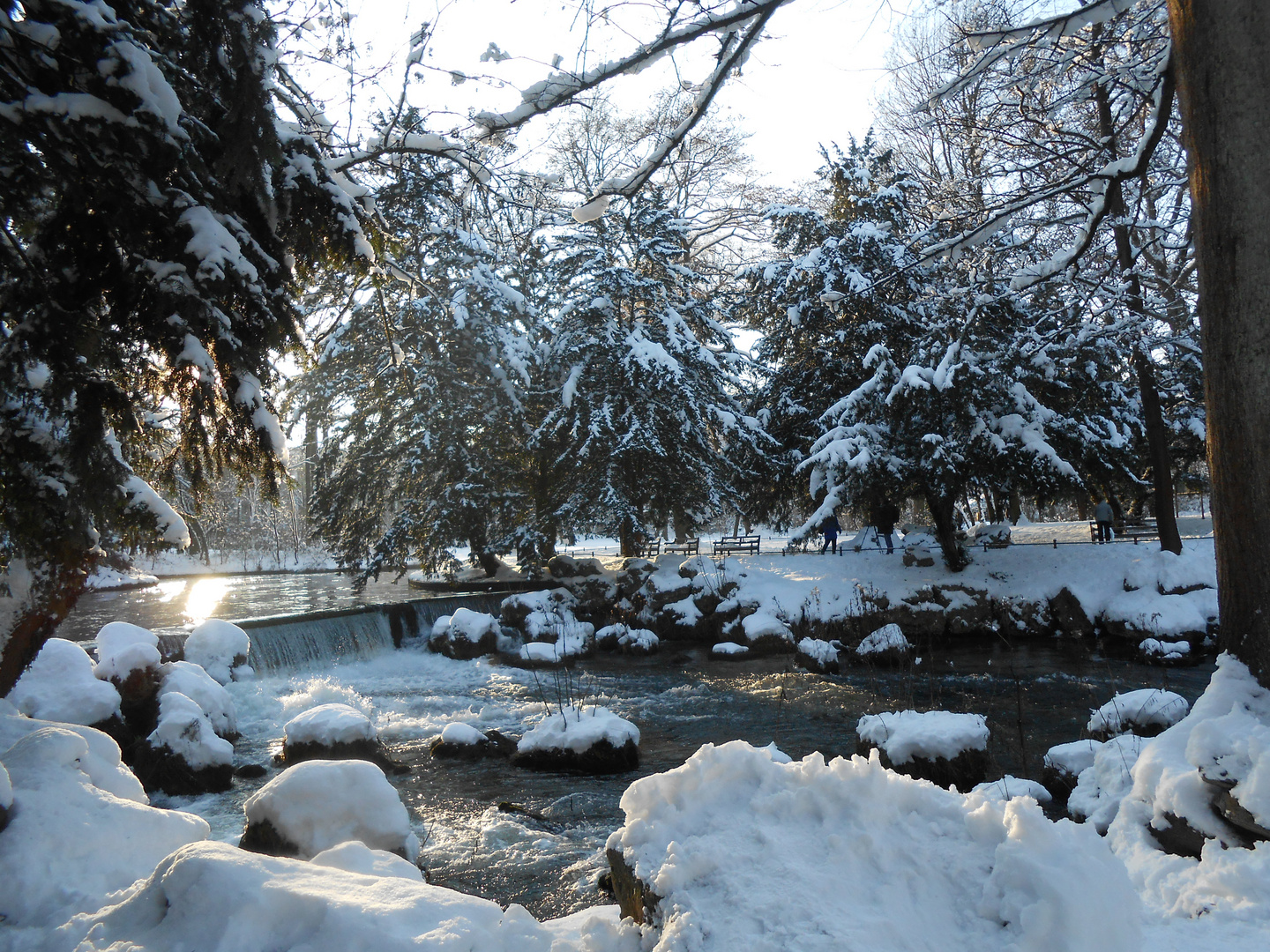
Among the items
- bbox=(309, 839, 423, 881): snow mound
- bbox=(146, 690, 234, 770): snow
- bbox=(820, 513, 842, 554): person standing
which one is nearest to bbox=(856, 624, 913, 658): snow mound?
bbox=(820, 513, 842, 554): person standing

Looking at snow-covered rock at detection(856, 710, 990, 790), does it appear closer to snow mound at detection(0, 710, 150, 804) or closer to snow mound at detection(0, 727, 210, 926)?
snow mound at detection(0, 727, 210, 926)

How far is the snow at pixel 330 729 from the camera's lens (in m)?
7.93

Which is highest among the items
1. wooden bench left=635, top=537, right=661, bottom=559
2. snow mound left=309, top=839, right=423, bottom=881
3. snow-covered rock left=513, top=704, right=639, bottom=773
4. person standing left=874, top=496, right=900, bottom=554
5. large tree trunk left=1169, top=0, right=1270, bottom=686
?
large tree trunk left=1169, top=0, right=1270, bottom=686

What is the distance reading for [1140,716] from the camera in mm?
6758

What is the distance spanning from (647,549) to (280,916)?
757 inches

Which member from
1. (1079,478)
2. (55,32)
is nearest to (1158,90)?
(55,32)

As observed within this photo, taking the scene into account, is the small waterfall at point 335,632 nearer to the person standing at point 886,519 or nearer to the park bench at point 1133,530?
the person standing at point 886,519

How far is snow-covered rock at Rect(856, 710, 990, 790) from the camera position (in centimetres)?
650

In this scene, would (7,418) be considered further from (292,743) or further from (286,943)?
(292,743)

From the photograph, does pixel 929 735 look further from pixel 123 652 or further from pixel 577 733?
pixel 123 652

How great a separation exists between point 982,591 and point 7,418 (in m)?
16.1

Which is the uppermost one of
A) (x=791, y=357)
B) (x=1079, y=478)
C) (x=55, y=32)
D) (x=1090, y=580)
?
(x=791, y=357)

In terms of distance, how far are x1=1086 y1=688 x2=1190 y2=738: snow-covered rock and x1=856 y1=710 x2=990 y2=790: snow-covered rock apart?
1.04 metres

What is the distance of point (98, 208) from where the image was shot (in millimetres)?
3609
